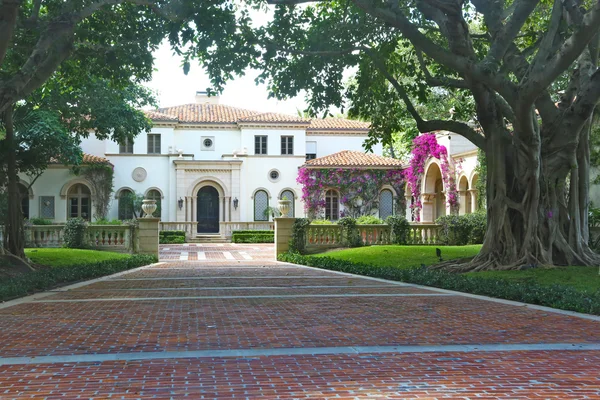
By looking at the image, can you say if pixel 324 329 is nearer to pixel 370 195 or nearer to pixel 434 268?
pixel 434 268

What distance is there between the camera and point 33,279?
12.5 metres

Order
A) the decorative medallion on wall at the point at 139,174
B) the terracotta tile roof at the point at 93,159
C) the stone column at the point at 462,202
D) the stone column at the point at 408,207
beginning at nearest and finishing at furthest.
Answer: the stone column at the point at 462,202 → the terracotta tile roof at the point at 93,159 → the stone column at the point at 408,207 → the decorative medallion on wall at the point at 139,174

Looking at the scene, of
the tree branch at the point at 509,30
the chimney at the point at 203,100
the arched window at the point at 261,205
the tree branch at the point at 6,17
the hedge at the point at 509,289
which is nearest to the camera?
the hedge at the point at 509,289

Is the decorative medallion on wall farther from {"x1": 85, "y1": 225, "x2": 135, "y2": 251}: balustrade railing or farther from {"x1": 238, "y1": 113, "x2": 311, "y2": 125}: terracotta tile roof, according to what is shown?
{"x1": 85, "y1": 225, "x2": 135, "y2": 251}: balustrade railing

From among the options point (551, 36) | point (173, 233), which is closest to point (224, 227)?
point (173, 233)

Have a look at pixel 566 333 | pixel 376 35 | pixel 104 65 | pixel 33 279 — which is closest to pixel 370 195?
pixel 376 35

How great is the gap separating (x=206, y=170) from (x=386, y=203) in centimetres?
1243

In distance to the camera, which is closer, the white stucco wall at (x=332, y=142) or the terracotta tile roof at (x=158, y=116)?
the terracotta tile roof at (x=158, y=116)

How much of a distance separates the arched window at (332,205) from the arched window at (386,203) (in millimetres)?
2919

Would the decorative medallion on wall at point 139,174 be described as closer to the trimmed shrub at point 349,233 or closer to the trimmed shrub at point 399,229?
the trimmed shrub at point 349,233

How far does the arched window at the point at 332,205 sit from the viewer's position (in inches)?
1651

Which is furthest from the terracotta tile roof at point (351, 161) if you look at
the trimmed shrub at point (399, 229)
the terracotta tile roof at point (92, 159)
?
the trimmed shrub at point (399, 229)

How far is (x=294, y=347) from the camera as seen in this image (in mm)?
6145

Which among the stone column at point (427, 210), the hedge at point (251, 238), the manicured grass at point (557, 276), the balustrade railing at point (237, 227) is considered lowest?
the manicured grass at point (557, 276)
